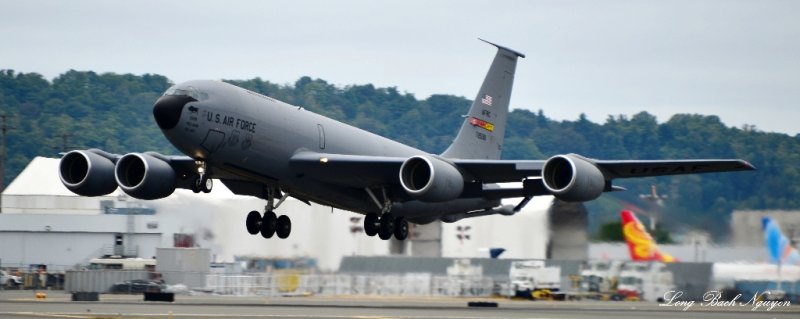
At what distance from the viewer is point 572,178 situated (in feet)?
137

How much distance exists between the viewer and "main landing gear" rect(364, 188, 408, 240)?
150 ft

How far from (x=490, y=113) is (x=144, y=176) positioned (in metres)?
15.3

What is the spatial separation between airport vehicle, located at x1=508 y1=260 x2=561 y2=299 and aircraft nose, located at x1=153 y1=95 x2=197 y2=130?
21.8 meters

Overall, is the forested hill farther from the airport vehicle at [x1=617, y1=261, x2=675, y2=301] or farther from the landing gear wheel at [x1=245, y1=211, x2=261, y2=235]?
the landing gear wheel at [x1=245, y1=211, x2=261, y2=235]

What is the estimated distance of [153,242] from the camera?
240 ft

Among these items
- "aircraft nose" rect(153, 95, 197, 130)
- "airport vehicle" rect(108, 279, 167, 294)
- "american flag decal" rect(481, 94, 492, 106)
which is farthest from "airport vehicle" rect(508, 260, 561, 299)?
"aircraft nose" rect(153, 95, 197, 130)

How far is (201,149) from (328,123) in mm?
5750

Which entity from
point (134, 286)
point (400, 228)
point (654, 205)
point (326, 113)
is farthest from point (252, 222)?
point (326, 113)

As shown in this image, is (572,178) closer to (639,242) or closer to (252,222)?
(252,222)

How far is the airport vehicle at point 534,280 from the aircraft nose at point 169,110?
21.8 m

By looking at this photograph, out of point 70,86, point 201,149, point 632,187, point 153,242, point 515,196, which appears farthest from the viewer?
point 70,86

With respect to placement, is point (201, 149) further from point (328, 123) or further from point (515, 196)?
point (515, 196)

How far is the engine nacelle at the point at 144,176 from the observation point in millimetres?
43719

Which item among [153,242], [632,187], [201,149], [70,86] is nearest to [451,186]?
[201,149]
